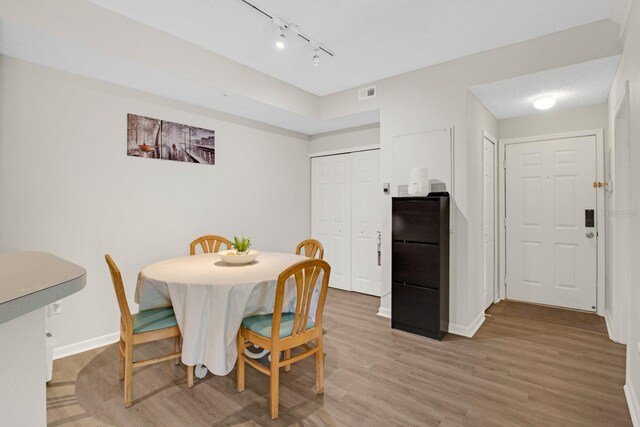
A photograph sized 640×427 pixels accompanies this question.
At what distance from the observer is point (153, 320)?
2287 millimetres

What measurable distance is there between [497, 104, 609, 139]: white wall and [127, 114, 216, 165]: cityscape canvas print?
3830mm

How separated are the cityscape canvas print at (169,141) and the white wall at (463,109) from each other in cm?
202

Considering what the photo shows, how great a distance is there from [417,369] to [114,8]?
12.1ft

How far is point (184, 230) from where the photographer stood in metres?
3.64

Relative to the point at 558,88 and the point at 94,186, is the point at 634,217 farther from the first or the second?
the point at 94,186

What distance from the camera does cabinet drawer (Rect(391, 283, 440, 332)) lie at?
3158 mm

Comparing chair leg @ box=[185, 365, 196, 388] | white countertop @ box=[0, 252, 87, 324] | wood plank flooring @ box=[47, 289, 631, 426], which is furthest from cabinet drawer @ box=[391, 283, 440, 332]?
white countertop @ box=[0, 252, 87, 324]

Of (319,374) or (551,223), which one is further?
(551,223)

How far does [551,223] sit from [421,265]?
83.7 inches

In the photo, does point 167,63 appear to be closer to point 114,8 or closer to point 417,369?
point 114,8

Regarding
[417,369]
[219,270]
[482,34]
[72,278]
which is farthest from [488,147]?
[72,278]

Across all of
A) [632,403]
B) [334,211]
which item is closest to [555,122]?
[334,211]

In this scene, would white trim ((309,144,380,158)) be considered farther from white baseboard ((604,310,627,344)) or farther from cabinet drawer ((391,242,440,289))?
white baseboard ((604,310,627,344))

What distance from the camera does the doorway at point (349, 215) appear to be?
4.67 meters
